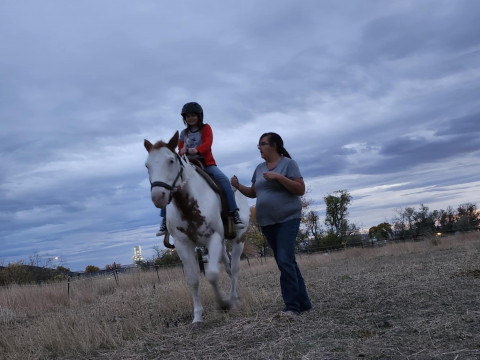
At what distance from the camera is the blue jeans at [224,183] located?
6.32 meters

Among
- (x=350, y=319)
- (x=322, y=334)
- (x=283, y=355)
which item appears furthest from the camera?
(x=350, y=319)

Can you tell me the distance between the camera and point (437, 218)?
54812mm

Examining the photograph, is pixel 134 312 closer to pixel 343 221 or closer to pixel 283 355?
pixel 283 355

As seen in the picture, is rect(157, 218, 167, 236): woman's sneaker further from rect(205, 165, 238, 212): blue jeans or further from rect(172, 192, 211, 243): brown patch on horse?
rect(205, 165, 238, 212): blue jeans

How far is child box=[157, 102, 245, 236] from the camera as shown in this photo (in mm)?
6348

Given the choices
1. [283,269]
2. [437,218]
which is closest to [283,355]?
[283,269]

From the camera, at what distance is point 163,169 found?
517 centimetres

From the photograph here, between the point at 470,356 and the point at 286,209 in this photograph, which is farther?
the point at 286,209

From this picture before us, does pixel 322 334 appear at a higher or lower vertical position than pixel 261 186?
lower

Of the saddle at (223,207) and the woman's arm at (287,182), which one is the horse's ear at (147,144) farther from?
the woman's arm at (287,182)

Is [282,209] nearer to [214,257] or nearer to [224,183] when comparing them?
[214,257]

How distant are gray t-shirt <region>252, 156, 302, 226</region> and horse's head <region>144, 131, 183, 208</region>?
109 centimetres

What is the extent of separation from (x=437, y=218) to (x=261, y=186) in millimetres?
54943

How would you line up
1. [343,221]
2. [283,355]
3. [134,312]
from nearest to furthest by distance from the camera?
[283,355] < [134,312] < [343,221]
